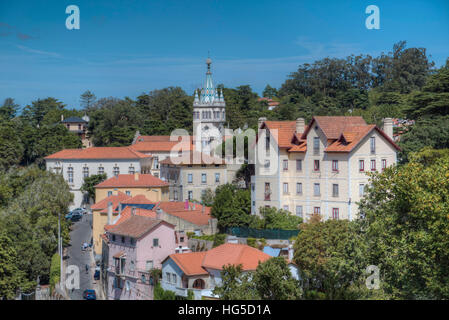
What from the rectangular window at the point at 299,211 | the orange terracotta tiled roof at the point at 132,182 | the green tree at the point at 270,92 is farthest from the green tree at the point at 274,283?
the green tree at the point at 270,92

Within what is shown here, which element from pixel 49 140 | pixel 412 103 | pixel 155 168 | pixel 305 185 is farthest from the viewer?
pixel 49 140

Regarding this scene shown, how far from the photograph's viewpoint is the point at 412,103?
158 feet

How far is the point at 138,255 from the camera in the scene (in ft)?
112

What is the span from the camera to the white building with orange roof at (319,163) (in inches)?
1414

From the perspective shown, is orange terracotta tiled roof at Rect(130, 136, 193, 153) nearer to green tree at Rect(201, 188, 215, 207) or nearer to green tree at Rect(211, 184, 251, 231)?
green tree at Rect(201, 188, 215, 207)

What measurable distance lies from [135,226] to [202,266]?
6.43 meters

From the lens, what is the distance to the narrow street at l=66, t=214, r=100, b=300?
37219 millimetres

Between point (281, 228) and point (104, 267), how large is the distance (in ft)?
37.9

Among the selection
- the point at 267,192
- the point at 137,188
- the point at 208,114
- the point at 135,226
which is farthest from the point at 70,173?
the point at 267,192

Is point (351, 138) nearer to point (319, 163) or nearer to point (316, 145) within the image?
point (316, 145)

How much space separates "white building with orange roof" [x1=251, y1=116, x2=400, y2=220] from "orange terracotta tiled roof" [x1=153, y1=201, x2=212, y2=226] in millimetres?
3554
